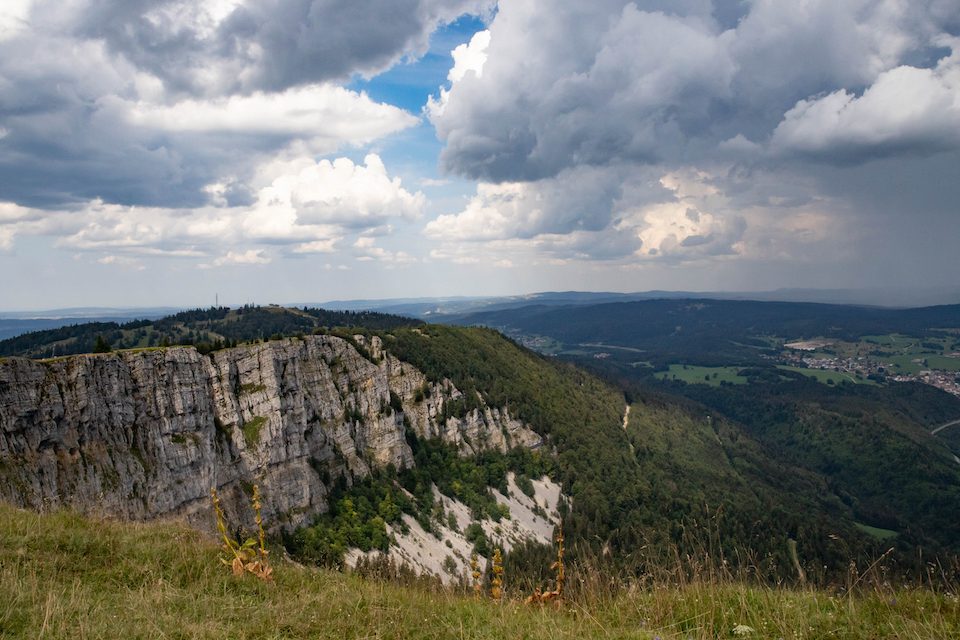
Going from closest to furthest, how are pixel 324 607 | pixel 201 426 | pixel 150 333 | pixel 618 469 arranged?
1. pixel 324 607
2. pixel 201 426
3. pixel 618 469
4. pixel 150 333

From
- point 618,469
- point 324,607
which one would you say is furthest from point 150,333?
point 324,607

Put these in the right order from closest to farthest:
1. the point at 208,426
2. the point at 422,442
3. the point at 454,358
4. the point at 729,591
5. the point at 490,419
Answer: the point at 729,591 < the point at 208,426 < the point at 422,442 < the point at 490,419 < the point at 454,358

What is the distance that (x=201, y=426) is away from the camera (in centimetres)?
6019

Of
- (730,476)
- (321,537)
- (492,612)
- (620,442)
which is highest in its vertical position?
(492,612)

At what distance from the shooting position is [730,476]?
143125 mm

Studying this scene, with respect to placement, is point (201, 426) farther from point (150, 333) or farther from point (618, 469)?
point (150, 333)

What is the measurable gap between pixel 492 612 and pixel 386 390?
9378cm

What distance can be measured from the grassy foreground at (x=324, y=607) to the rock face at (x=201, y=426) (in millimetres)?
3462

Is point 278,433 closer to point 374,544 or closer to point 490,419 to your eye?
point 374,544

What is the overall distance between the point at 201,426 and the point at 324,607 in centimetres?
6145

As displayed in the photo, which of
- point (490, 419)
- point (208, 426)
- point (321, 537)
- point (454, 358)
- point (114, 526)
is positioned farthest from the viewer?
point (454, 358)

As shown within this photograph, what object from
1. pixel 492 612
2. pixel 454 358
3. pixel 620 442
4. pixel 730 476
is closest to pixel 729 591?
pixel 492 612

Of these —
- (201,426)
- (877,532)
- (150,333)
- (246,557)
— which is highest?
(246,557)

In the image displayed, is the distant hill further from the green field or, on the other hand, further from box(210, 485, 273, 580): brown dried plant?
box(210, 485, 273, 580): brown dried plant
